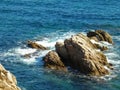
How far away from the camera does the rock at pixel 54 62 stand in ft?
257

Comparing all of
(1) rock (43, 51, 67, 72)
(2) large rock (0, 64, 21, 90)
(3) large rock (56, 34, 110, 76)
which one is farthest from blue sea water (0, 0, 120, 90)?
(2) large rock (0, 64, 21, 90)

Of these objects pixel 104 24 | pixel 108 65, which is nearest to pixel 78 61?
pixel 108 65

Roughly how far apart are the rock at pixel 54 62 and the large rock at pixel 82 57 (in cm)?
171

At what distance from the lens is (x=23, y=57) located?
83375mm

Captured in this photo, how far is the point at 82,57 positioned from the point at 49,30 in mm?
27177

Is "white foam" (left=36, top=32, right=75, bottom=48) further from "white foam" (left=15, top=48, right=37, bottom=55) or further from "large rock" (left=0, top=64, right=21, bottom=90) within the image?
"large rock" (left=0, top=64, right=21, bottom=90)

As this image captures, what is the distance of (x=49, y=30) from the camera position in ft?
333

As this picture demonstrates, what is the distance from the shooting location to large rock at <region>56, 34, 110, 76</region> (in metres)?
75.4

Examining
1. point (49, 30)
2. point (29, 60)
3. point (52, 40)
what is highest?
point (49, 30)

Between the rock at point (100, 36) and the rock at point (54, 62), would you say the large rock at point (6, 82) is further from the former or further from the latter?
the rock at point (100, 36)

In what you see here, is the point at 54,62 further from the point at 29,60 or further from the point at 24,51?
the point at 24,51

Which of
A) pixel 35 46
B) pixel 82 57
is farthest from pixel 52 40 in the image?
pixel 82 57

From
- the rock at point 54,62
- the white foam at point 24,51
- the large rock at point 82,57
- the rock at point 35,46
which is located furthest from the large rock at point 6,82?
the rock at point 35,46

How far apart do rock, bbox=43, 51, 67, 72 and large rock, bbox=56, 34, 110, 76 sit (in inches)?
67.3
